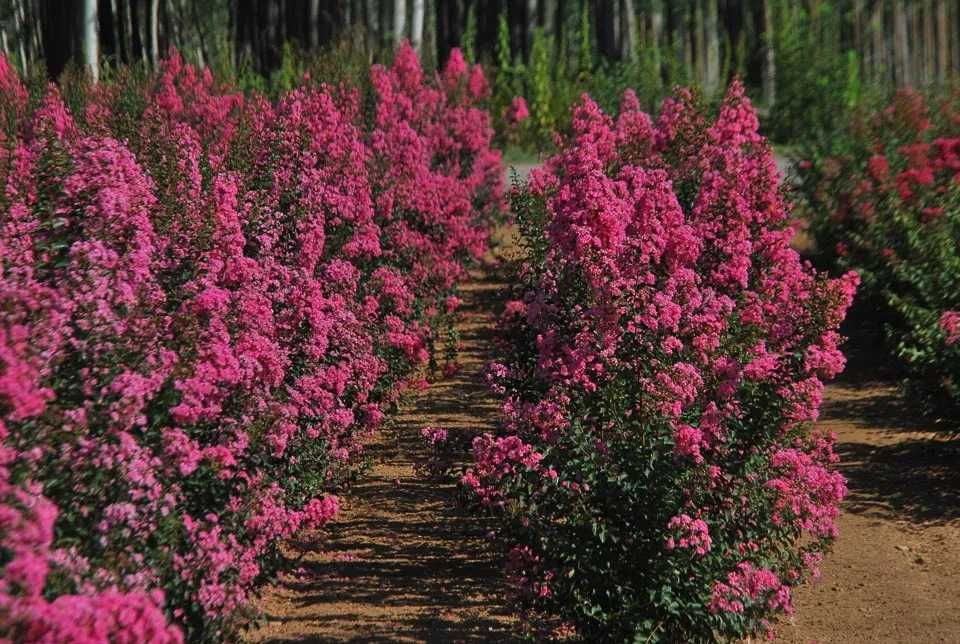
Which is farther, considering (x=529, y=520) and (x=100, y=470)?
(x=529, y=520)

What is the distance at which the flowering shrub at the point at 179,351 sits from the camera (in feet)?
12.0

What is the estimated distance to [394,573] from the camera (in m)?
6.49

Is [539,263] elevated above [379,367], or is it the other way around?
[539,263]

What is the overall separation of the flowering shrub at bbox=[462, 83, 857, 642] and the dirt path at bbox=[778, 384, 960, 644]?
0.37 m

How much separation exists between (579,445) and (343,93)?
6.80m

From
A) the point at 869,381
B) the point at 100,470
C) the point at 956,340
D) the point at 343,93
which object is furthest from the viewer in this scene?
the point at 343,93

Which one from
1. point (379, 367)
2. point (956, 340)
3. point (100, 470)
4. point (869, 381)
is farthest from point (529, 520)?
point (869, 381)

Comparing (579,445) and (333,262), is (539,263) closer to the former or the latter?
(333,262)

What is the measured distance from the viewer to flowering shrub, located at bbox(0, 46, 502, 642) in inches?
144

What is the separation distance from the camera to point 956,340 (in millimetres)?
7727

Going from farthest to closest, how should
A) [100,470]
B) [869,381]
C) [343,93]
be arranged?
[343,93] → [869,381] → [100,470]

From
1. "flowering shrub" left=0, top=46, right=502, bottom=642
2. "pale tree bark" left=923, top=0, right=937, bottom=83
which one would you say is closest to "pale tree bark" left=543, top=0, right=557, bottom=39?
"pale tree bark" left=923, top=0, right=937, bottom=83

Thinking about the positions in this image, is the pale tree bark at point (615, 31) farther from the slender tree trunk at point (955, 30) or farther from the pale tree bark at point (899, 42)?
the slender tree trunk at point (955, 30)

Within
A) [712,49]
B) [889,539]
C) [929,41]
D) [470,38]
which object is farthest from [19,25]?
[929,41]
